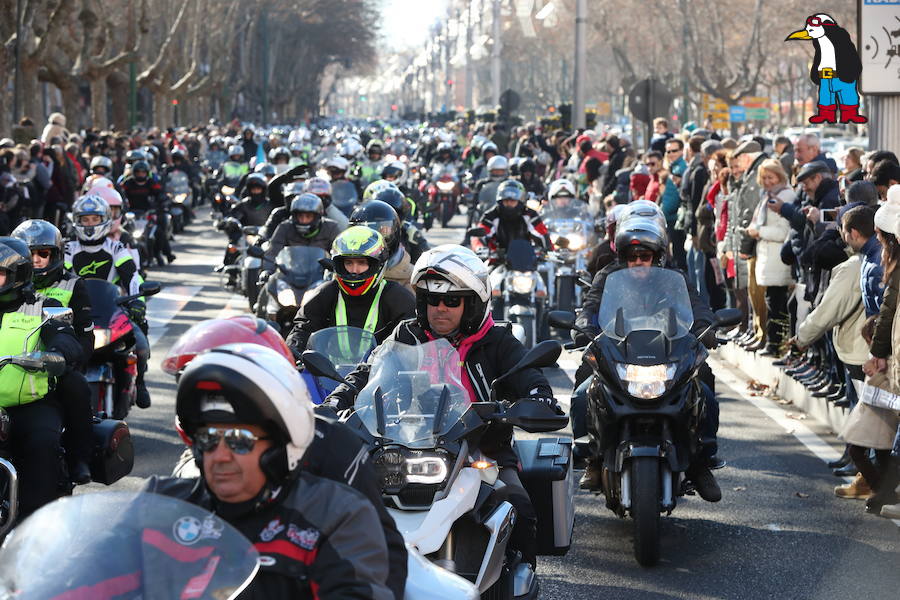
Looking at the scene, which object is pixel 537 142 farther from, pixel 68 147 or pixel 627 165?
pixel 627 165

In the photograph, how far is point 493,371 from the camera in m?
6.46

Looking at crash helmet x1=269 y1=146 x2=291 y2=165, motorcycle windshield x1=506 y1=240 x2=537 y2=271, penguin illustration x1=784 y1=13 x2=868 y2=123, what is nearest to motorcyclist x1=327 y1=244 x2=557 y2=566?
motorcycle windshield x1=506 y1=240 x2=537 y2=271

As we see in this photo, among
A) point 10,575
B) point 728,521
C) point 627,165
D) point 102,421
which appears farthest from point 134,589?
point 627,165

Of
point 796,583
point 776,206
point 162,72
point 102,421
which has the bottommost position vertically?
point 796,583

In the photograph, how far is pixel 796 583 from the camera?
738 cm

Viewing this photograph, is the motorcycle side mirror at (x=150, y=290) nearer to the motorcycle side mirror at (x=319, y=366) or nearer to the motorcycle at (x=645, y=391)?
the motorcycle at (x=645, y=391)

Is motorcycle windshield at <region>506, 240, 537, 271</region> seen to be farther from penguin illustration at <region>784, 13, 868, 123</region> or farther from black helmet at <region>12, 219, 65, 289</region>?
black helmet at <region>12, 219, 65, 289</region>

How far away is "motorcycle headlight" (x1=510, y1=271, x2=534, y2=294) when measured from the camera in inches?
575

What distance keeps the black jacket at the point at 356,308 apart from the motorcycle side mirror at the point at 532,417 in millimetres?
2353

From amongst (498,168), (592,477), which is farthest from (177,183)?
(592,477)

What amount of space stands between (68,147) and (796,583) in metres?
20.8

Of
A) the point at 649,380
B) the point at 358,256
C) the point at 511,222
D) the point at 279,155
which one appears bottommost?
the point at 649,380

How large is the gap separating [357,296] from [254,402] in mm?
4748

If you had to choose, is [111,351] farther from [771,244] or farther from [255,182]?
[255,182]
